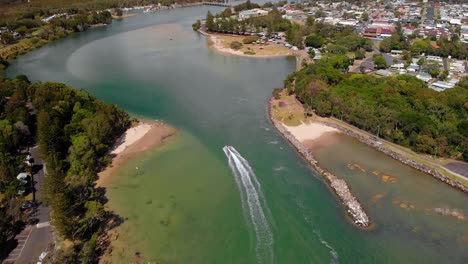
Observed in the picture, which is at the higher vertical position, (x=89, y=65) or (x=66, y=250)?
(x=89, y=65)

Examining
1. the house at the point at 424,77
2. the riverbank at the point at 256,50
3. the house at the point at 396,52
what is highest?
the riverbank at the point at 256,50

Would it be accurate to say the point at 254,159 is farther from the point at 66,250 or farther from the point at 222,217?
the point at 66,250

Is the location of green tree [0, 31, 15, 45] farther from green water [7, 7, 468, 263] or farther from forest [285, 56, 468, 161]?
forest [285, 56, 468, 161]

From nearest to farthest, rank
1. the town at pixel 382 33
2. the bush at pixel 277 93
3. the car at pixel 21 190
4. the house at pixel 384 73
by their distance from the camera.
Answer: the car at pixel 21 190 → the bush at pixel 277 93 → the house at pixel 384 73 → the town at pixel 382 33

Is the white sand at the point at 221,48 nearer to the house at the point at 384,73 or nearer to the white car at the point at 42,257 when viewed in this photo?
the house at the point at 384,73

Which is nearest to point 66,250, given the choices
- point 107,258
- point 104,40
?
point 107,258

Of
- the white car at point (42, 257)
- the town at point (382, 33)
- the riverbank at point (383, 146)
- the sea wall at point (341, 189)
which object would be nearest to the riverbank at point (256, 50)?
the town at point (382, 33)

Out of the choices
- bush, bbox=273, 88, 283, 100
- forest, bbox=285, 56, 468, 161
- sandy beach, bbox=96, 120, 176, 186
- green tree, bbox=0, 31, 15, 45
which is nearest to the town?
forest, bbox=285, 56, 468, 161

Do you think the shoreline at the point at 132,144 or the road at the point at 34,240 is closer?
the road at the point at 34,240
